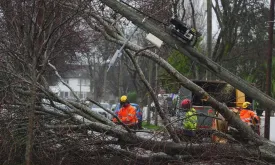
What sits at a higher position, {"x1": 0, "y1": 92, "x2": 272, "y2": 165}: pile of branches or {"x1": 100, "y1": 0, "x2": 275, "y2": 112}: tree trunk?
{"x1": 100, "y1": 0, "x2": 275, "y2": 112}: tree trunk

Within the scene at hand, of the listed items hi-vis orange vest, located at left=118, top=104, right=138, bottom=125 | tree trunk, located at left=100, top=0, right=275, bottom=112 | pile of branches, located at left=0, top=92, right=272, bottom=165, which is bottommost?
pile of branches, located at left=0, top=92, right=272, bottom=165

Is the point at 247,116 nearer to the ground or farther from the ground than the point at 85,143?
farther from the ground

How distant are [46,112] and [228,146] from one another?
10.3 feet

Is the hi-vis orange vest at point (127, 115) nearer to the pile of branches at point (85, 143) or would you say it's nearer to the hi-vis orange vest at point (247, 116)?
the pile of branches at point (85, 143)

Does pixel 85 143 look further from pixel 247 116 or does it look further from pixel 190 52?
pixel 247 116

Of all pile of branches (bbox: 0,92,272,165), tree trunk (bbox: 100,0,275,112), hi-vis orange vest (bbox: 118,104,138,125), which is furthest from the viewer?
hi-vis orange vest (bbox: 118,104,138,125)

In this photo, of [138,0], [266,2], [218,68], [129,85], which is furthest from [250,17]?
[129,85]

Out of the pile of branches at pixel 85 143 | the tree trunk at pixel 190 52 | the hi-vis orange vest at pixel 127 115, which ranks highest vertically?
the tree trunk at pixel 190 52

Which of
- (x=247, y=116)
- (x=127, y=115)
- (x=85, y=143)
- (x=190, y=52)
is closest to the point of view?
(x=190, y=52)

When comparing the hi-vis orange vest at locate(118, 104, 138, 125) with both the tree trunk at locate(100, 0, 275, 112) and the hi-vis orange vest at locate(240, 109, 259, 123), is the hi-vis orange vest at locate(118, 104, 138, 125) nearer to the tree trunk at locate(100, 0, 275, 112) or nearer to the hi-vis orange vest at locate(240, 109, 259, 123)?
the hi-vis orange vest at locate(240, 109, 259, 123)

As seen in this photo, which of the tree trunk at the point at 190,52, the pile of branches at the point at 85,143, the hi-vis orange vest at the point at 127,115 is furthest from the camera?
the hi-vis orange vest at the point at 127,115

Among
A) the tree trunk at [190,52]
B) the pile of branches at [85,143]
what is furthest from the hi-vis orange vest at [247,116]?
the tree trunk at [190,52]

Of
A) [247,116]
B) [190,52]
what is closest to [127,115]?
[247,116]

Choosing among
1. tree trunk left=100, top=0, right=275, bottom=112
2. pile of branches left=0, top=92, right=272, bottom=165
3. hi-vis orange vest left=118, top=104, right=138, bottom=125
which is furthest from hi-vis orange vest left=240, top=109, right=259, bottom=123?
tree trunk left=100, top=0, right=275, bottom=112
